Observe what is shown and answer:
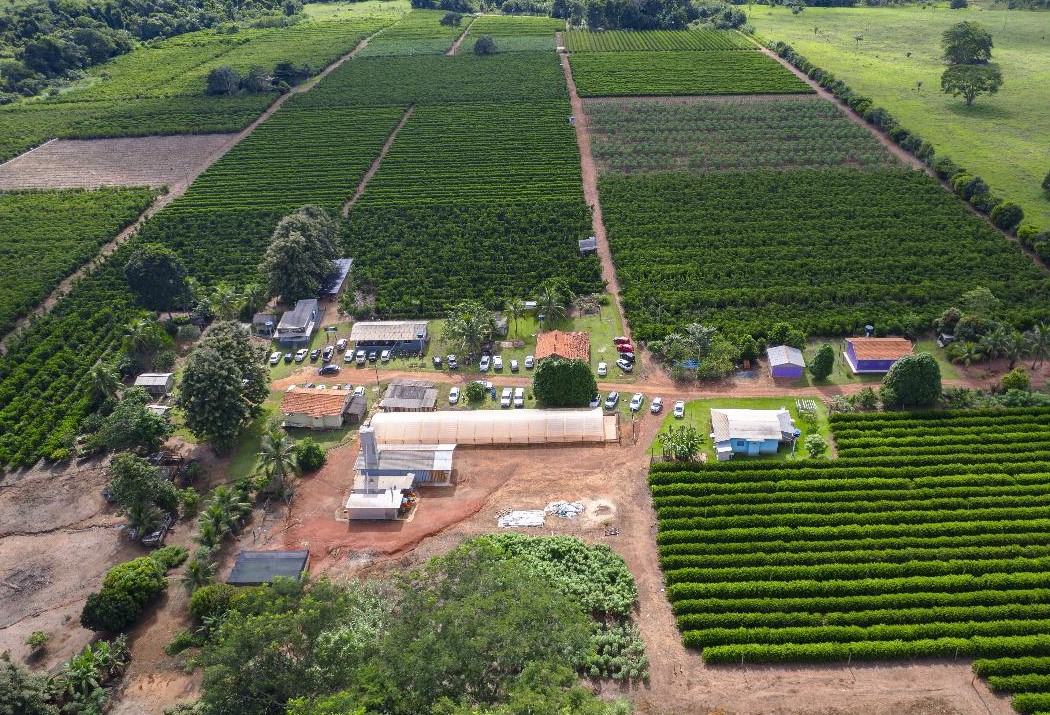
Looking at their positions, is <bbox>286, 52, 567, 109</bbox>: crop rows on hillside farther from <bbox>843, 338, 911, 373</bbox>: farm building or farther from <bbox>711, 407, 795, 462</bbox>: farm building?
<bbox>711, 407, 795, 462</bbox>: farm building

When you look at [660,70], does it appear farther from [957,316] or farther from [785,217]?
[957,316]

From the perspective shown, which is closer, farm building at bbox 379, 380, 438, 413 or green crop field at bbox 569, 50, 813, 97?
farm building at bbox 379, 380, 438, 413

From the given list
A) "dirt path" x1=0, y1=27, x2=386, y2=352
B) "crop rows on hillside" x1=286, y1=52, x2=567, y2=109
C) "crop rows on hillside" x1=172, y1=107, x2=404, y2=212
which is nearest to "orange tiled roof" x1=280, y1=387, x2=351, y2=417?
"dirt path" x1=0, y1=27, x2=386, y2=352

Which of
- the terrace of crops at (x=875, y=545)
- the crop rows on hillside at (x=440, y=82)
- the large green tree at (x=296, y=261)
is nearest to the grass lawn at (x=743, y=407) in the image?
the terrace of crops at (x=875, y=545)

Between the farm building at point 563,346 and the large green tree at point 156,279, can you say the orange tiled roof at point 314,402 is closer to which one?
the farm building at point 563,346

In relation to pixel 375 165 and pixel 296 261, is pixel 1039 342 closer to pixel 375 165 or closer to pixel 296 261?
pixel 296 261

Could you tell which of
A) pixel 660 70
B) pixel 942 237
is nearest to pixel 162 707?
pixel 942 237

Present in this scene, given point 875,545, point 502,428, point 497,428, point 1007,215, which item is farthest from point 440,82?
point 875,545
